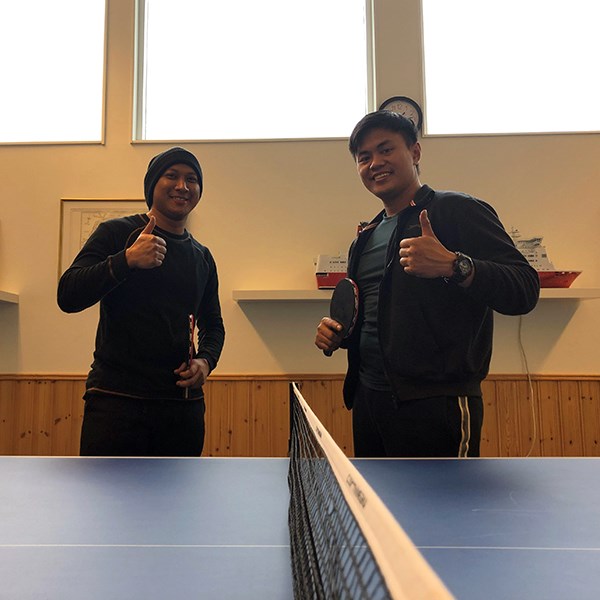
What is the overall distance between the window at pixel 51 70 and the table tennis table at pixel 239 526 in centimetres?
255

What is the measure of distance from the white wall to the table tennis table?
1769 millimetres

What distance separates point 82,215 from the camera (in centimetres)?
311

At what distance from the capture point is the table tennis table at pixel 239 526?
62cm

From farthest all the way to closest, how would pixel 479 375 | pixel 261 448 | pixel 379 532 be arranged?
1. pixel 261 448
2. pixel 479 375
3. pixel 379 532

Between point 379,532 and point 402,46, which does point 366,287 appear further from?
point 402,46

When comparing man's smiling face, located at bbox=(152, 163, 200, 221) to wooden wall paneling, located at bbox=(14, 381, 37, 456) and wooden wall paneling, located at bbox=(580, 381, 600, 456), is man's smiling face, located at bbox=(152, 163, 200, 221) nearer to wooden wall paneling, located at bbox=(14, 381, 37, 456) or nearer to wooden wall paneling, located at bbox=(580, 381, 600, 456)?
wooden wall paneling, located at bbox=(14, 381, 37, 456)

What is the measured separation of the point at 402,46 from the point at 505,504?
287 centimetres

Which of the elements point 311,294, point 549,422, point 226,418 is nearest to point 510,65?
point 311,294

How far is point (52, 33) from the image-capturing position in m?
3.37

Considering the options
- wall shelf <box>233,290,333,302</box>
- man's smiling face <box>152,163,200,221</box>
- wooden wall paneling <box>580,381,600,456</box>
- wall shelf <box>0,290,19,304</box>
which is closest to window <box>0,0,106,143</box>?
wall shelf <box>0,290,19,304</box>

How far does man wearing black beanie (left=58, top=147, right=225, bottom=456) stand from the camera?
57.9 inches

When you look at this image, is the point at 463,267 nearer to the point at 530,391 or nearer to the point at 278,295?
the point at 278,295

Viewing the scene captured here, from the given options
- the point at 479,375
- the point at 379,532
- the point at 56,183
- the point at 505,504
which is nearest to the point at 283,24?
the point at 56,183

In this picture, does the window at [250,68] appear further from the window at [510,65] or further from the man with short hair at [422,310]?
the man with short hair at [422,310]
